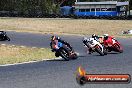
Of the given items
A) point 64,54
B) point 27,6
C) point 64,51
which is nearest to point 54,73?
point 64,54

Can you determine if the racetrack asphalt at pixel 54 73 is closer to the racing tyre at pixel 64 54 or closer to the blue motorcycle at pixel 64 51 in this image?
the racing tyre at pixel 64 54

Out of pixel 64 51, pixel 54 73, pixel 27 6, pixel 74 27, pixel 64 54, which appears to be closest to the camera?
pixel 54 73

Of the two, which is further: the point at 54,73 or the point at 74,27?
the point at 74,27

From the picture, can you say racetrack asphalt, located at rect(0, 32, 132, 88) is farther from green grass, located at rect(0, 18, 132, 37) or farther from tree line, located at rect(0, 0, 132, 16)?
tree line, located at rect(0, 0, 132, 16)

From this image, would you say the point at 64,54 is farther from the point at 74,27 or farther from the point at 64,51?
the point at 74,27

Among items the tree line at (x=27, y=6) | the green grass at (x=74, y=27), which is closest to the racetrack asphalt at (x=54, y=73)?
the green grass at (x=74, y=27)

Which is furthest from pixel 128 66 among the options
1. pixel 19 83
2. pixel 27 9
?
pixel 27 9

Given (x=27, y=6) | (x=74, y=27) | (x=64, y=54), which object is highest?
(x=64, y=54)

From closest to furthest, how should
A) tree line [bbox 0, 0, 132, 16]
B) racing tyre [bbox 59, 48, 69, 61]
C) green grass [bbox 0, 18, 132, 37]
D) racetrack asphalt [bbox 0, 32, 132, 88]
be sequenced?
1. racetrack asphalt [bbox 0, 32, 132, 88]
2. racing tyre [bbox 59, 48, 69, 61]
3. green grass [bbox 0, 18, 132, 37]
4. tree line [bbox 0, 0, 132, 16]

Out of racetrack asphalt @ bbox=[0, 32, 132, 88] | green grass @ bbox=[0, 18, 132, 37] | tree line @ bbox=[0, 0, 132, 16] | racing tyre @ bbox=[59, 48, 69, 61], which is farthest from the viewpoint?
tree line @ bbox=[0, 0, 132, 16]

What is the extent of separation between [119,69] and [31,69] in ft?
8.82

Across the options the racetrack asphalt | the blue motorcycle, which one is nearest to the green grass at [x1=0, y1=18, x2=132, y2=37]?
the blue motorcycle

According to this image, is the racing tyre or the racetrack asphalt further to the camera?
the racing tyre

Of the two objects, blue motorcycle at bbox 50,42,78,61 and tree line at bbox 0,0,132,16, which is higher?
blue motorcycle at bbox 50,42,78,61
